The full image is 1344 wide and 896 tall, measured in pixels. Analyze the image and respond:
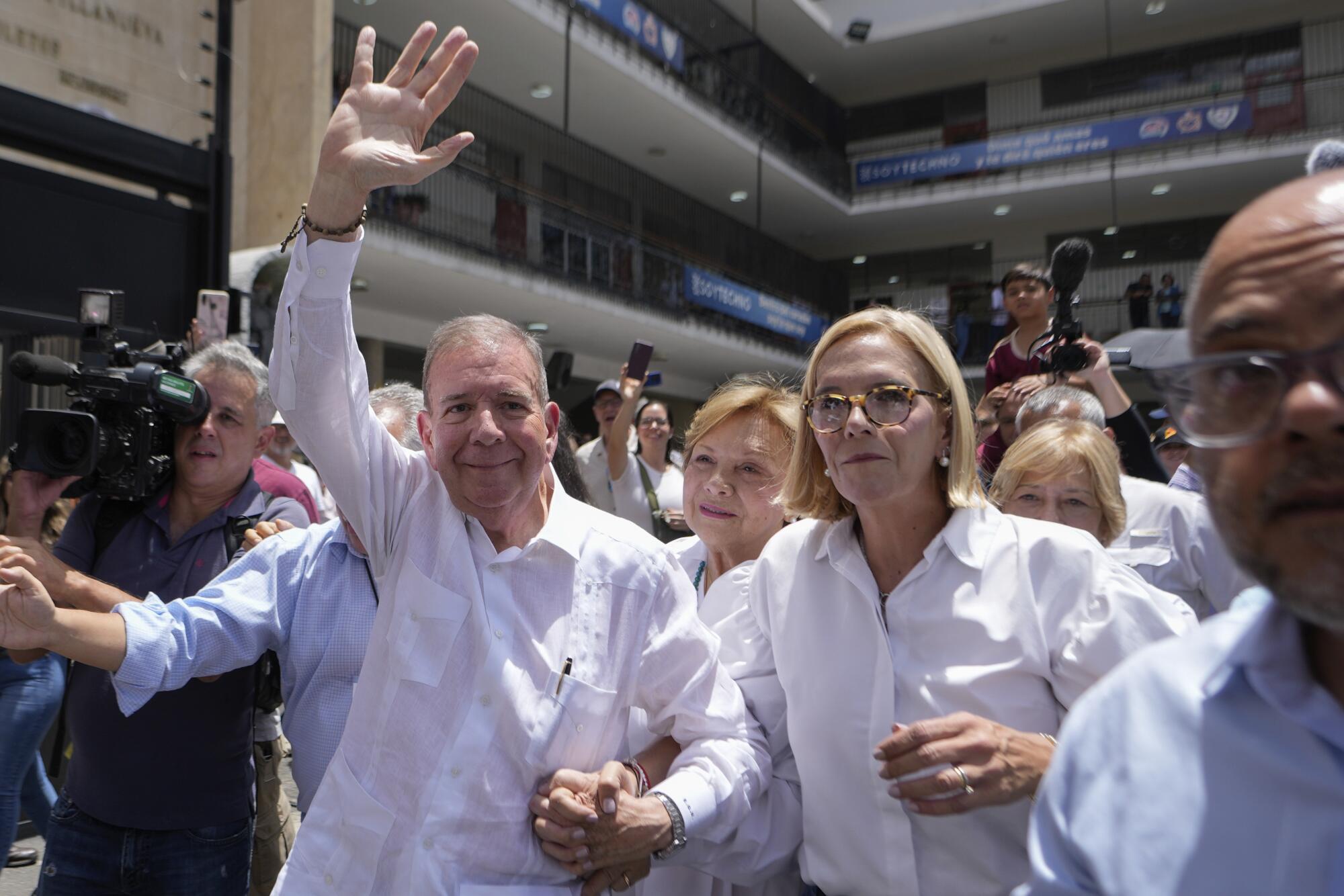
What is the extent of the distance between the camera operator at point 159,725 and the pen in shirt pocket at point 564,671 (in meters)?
1.12

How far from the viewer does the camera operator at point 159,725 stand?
249 cm

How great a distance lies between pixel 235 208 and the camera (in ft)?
29.7

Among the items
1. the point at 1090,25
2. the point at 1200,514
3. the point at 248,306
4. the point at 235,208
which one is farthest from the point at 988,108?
the point at 1200,514

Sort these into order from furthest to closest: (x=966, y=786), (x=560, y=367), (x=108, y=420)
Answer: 1. (x=560, y=367)
2. (x=108, y=420)
3. (x=966, y=786)

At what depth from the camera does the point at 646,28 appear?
654 inches

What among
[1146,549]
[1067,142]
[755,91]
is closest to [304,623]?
[1146,549]

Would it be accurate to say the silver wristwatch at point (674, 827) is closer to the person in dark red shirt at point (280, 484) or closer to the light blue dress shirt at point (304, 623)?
the light blue dress shirt at point (304, 623)

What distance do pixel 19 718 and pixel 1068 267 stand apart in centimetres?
451

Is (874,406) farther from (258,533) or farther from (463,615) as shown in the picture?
(258,533)

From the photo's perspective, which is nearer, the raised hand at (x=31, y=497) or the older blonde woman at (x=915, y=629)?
the older blonde woman at (x=915, y=629)

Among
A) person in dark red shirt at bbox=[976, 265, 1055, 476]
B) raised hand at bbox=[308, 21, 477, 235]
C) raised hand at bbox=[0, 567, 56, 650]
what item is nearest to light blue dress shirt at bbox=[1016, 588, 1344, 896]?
raised hand at bbox=[308, 21, 477, 235]

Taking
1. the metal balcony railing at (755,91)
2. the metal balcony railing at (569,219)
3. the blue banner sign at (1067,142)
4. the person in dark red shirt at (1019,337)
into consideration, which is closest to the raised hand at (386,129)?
the person in dark red shirt at (1019,337)

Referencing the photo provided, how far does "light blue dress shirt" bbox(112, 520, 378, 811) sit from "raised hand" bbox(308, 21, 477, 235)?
105 cm

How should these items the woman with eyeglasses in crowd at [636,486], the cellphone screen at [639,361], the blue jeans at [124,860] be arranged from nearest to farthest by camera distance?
1. the blue jeans at [124,860]
2. the cellphone screen at [639,361]
3. the woman with eyeglasses in crowd at [636,486]
